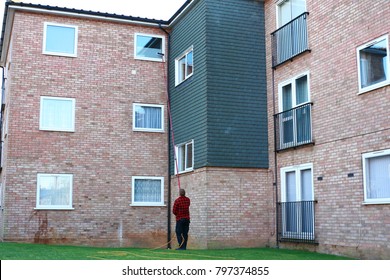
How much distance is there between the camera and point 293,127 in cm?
1488

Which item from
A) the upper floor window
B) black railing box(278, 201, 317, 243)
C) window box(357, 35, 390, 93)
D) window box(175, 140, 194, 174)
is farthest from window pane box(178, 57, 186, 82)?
window box(357, 35, 390, 93)

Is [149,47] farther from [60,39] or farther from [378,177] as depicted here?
[378,177]

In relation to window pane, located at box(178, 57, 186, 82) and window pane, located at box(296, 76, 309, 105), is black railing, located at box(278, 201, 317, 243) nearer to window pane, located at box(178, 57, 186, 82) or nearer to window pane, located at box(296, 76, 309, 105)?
window pane, located at box(296, 76, 309, 105)

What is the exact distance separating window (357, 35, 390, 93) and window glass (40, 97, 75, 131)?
31.0ft

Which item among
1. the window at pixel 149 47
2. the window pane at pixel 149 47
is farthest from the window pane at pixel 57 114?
the window pane at pixel 149 47

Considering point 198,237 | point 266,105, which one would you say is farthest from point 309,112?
point 198,237

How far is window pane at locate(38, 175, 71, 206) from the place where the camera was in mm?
16953

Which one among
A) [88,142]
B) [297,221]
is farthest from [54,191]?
[297,221]

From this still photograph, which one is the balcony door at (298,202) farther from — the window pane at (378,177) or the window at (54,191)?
the window at (54,191)

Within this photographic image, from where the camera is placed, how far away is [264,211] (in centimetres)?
1580

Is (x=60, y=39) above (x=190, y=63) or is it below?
above

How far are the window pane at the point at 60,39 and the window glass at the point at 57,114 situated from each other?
1.69 meters

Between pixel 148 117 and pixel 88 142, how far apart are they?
2310 millimetres

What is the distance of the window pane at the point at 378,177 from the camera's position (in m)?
11.6
